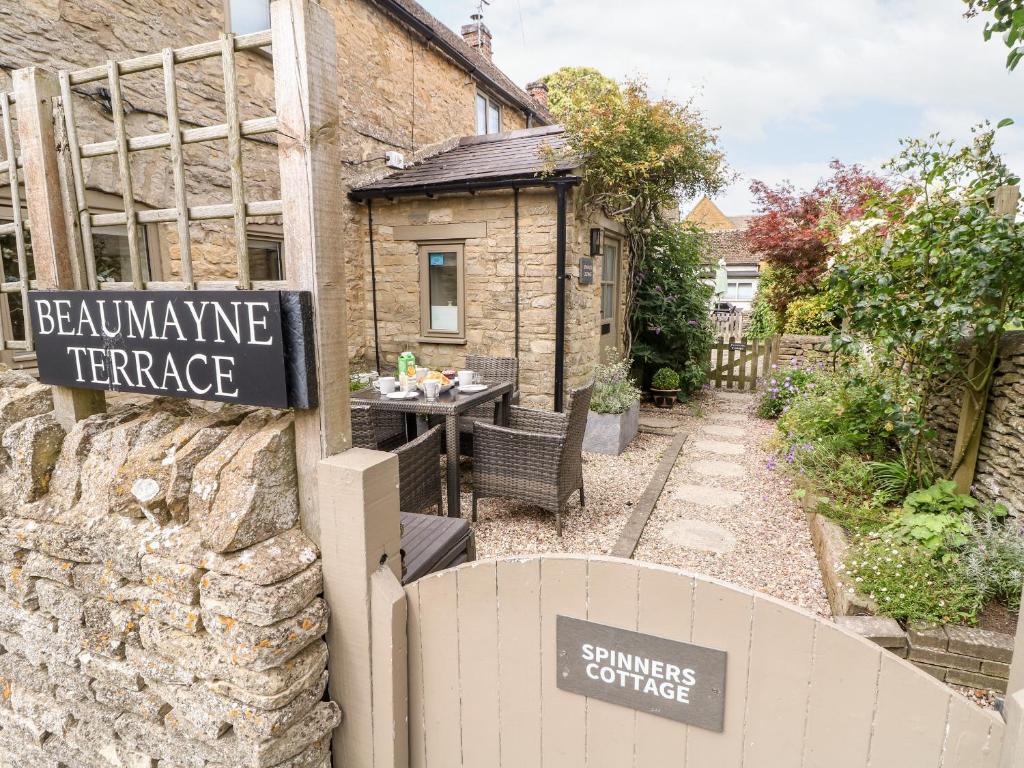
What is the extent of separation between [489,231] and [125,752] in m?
5.85

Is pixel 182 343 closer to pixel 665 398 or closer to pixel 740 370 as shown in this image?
pixel 665 398

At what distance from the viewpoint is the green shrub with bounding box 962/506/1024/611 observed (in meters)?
2.72

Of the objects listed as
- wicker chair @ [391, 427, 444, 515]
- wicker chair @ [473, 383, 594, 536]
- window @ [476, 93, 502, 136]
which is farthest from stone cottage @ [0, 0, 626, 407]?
wicker chair @ [391, 427, 444, 515]

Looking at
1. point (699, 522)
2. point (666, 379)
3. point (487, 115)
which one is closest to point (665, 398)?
point (666, 379)

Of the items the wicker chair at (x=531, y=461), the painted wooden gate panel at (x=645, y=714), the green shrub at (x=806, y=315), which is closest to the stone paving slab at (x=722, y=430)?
the green shrub at (x=806, y=315)

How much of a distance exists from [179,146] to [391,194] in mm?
5739

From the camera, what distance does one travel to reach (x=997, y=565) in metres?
2.76

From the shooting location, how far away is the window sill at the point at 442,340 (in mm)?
7023

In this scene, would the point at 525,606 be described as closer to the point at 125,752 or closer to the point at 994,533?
the point at 125,752

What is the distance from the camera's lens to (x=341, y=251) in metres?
1.47

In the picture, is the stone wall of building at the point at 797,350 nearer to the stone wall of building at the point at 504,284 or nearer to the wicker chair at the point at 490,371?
the stone wall of building at the point at 504,284

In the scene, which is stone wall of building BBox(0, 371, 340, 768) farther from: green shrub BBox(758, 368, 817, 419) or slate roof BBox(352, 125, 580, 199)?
green shrub BBox(758, 368, 817, 419)

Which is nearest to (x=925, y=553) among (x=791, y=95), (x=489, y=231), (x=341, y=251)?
(x=341, y=251)

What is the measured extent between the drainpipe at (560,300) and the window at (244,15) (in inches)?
138
